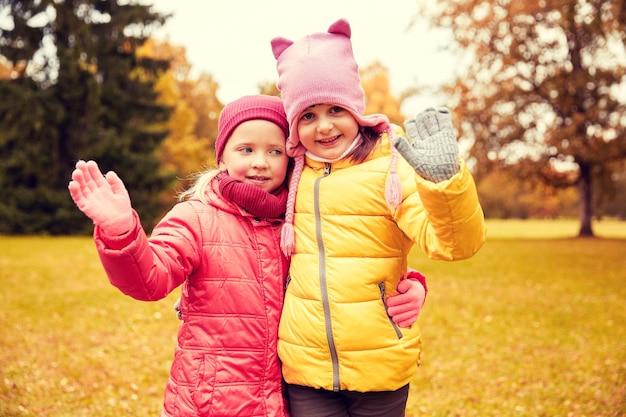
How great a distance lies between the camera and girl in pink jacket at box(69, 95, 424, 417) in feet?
6.89

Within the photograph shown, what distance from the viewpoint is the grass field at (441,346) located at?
5047 mm

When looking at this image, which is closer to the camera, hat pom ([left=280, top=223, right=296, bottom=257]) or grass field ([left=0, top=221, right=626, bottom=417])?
hat pom ([left=280, top=223, right=296, bottom=257])

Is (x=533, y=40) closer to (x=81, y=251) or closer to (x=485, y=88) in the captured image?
(x=485, y=88)

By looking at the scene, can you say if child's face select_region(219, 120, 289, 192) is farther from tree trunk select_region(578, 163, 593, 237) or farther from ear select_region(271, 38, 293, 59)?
tree trunk select_region(578, 163, 593, 237)

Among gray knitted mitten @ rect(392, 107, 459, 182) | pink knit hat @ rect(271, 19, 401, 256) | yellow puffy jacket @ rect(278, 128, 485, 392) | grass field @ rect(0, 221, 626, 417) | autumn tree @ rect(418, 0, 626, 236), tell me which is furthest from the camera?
autumn tree @ rect(418, 0, 626, 236)

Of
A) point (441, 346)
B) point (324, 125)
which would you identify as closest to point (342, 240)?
point (324, 125)

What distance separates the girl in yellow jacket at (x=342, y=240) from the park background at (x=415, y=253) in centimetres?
77

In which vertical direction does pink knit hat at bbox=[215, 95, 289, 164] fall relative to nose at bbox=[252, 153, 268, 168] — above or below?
above

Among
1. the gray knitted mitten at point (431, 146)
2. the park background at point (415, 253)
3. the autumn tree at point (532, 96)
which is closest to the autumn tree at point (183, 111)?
the park background at point (415, 253)

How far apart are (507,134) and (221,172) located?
2285cm

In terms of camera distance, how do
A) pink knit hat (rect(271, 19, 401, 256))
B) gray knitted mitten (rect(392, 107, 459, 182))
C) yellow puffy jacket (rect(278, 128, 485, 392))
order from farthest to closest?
pink knit hat (rect(271, 19, 401, 256)) < yellow puffy jacket (rect(278, 128, 485, 392)) < gray knitted mitten (rect(392, 107, 459, 182))

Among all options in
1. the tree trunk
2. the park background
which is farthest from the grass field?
the tree trunk

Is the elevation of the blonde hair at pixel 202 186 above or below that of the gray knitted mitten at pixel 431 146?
below

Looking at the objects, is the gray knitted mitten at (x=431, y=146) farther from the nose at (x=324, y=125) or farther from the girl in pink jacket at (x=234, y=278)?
the girl in pink jacket at (x=234, y=278)
